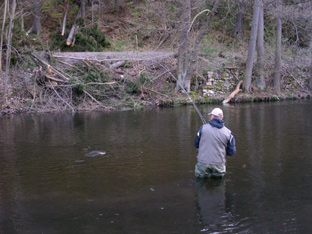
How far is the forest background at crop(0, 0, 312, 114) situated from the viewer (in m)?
19.9

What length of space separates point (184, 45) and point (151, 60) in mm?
2452

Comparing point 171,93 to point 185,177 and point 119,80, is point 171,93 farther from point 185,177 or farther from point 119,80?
point 185,177

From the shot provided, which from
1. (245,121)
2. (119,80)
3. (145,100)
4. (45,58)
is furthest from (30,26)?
(245,121)

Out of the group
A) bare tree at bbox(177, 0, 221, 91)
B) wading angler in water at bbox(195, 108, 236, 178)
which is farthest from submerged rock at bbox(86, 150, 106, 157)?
bare tree at bbox(177, 0, 221, 91)

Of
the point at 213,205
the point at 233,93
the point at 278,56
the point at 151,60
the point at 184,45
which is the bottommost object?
the point at 213,205

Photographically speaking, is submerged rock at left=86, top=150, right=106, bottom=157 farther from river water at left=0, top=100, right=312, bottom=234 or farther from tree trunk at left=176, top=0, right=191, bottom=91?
tree trunk at left=176, top=0, right=191, bottom=91

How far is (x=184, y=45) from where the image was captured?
887 inches

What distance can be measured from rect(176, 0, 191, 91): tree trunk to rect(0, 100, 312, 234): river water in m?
9.59

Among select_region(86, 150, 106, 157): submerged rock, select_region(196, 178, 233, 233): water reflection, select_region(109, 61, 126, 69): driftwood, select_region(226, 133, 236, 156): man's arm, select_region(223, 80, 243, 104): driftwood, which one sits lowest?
select_region(196, 178, 233, 233): water reflection

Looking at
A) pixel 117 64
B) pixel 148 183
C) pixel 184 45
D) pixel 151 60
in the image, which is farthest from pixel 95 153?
pixel 151 60

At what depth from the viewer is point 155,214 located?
5750mm

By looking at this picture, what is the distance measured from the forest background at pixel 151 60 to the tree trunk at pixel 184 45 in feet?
0.20

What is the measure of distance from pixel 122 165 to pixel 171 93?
46.0ft

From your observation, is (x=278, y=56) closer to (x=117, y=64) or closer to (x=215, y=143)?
(x=117, y=64)
